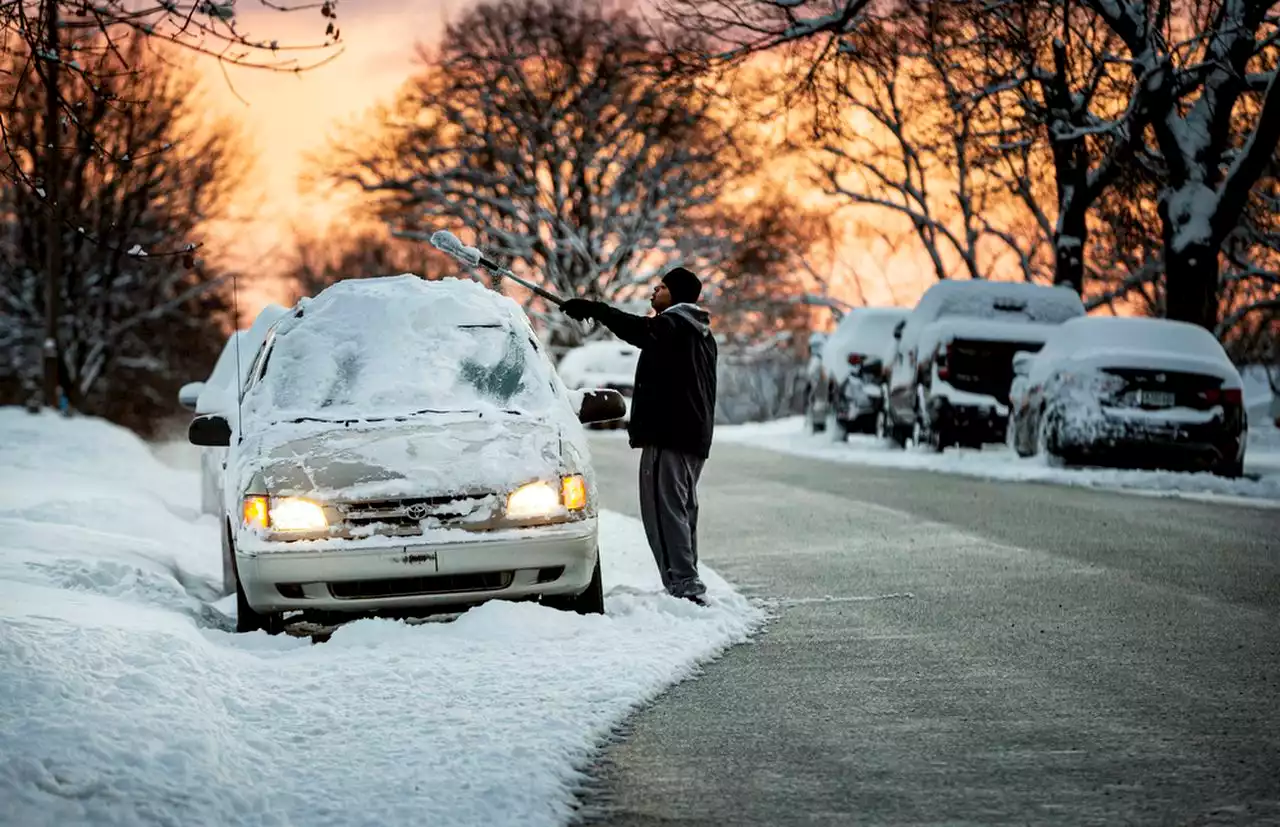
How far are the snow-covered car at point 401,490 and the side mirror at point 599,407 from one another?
0.07 ft

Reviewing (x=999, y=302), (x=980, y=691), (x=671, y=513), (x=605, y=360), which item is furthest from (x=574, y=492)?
(x=605, y=360)

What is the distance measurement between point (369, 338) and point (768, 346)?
43825 millimetres

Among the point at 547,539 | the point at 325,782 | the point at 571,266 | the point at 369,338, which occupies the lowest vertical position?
the point at 325,782

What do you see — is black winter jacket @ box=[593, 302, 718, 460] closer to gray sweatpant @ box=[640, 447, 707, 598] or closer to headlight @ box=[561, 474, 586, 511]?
gray sweatpant @ box=[640, 447, 707, 598]

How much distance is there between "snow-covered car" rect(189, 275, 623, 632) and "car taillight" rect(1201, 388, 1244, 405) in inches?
413

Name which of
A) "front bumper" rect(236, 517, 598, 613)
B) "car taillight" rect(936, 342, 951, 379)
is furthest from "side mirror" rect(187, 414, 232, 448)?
"car taillight" rect(936, 342, 951, 379)

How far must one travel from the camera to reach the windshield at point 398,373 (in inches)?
322

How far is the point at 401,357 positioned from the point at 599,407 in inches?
42.2

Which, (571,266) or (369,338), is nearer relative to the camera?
(369,338)

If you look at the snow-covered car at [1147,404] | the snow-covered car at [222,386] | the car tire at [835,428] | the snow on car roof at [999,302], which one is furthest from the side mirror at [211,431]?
the car tire at [835,428]

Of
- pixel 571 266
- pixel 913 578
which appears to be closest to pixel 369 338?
pixel 913 578

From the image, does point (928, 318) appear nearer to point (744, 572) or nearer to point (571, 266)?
point (744, 572)

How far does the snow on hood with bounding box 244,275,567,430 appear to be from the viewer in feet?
27.0

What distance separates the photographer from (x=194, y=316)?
147ft
